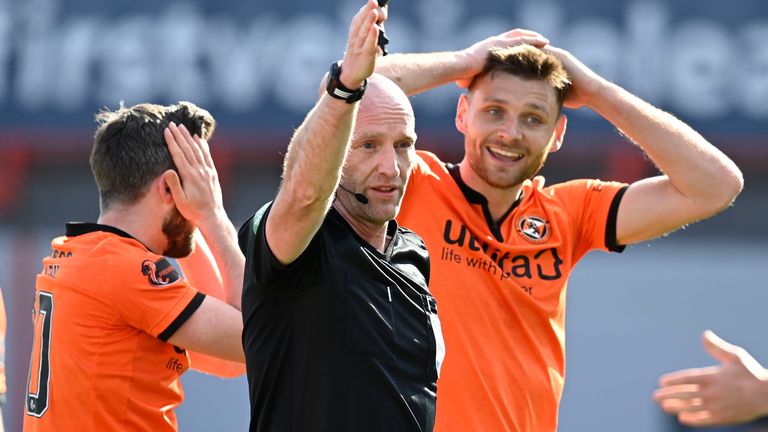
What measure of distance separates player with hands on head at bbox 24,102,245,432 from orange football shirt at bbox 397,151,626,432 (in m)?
0.76

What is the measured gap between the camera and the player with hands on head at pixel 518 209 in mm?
4223

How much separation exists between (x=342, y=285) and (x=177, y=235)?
4.01ft

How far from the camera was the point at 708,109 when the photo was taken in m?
10.6

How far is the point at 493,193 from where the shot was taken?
4570 millimetres

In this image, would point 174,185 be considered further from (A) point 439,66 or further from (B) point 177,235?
(A) point 439,66

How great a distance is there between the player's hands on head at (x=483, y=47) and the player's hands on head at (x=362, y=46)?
163 cm

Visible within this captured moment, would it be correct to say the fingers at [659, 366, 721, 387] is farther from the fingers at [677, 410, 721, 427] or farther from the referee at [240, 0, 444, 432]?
the referee at [240, 0, 444, 432]

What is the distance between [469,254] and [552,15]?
6.76 metres

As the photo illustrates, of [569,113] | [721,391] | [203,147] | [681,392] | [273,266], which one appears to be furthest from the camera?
[569,113]

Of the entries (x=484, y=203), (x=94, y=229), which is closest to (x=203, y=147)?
(x=94, y=229)

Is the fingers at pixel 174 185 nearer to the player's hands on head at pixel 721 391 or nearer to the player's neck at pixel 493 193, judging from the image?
the player's neck at pixel 493 193

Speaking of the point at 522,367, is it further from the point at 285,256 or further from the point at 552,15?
the point at 552,15

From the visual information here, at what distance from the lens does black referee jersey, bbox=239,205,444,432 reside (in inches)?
125

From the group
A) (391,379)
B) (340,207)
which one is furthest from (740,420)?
(340,207)
